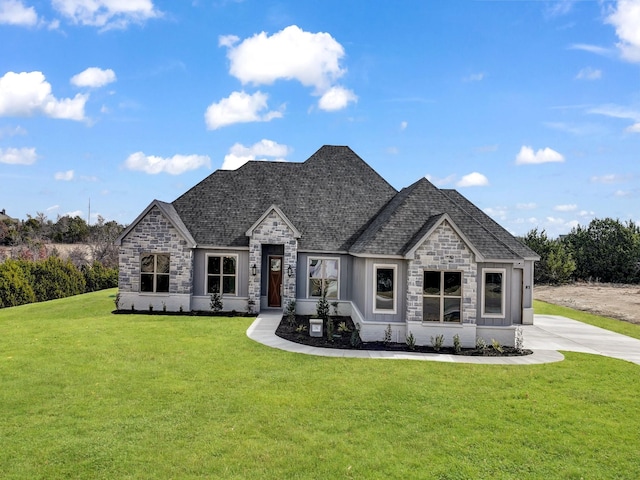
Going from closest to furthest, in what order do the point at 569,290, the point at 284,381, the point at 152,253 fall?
1. the point at 284,381
2. the point at 152,253
3. the point at 569,290

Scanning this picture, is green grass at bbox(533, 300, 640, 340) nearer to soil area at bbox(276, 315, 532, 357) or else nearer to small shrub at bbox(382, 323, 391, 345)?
soil area at bbox(276, 315, 532, 357)

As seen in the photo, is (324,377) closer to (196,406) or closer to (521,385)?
(196,406)

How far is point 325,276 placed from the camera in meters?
20.8

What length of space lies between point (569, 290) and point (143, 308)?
115ft

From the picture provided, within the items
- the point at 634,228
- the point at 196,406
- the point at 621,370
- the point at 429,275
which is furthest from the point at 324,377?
the point at 634,228

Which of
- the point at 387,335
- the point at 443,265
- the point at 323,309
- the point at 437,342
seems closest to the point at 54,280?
the point at 323,309

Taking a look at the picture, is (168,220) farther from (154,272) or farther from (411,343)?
(411,343)

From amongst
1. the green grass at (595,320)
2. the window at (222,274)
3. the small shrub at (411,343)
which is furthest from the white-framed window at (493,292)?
the window at (222,274)

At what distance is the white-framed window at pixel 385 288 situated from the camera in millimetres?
15438

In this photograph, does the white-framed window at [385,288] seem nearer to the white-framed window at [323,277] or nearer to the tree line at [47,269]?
the white-framed window at [323,277]

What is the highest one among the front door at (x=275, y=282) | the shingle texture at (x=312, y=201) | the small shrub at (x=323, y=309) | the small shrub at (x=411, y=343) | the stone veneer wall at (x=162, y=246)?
the shingle texture at (x=312, y=201)

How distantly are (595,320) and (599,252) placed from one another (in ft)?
84.2

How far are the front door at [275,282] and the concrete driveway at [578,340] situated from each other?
11838 mm

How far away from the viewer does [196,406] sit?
896cm
